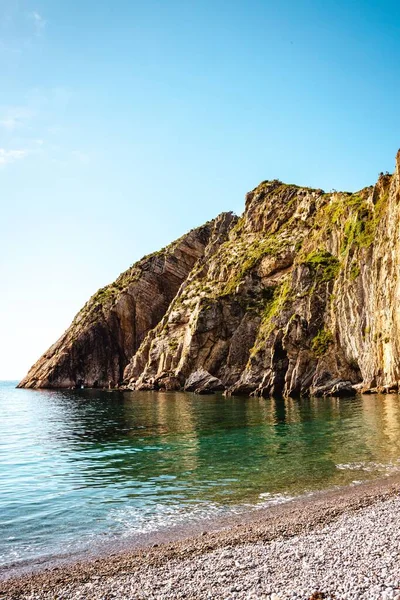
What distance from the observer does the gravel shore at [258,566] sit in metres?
10.0

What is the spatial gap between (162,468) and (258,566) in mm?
14759

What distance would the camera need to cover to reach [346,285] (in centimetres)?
8038

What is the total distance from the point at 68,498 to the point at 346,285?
6820 cm

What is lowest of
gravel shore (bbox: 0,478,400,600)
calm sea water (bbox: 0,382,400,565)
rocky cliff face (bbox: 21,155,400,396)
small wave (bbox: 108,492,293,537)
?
calm sea water (bbox: 0,382,400,565)

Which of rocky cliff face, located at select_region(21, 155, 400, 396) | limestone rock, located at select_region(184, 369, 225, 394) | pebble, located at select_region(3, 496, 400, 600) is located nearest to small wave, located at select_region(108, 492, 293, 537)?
pebble, located at select_region(3, 496, 400, 600)

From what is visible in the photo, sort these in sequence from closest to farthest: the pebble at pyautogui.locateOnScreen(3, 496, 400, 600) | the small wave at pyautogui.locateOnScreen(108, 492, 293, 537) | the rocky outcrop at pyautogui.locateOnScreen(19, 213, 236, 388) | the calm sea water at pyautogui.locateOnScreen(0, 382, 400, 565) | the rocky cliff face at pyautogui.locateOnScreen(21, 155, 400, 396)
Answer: the pebble at pyautogui.locateOnScreen(3, 496, 400, 600), the small wave at pyautogui.locateOnScreen(108, 492, 293, 537), the calm sea water at pyautogui.locateOnScreen(0, 382, 400, 565), the rocky cliff face at pyautogui.locateOnScreen(21, 155, 400, 396), the rocky outcrop at pyautogui.locateOnScreen(19, 213, 236, 388)

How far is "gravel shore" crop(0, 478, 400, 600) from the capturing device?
32.8ft

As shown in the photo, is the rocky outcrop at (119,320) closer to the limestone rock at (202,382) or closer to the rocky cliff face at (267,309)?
the rocky cliff face at (267,309)

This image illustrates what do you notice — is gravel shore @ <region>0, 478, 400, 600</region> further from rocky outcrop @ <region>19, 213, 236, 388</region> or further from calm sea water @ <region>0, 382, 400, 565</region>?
rocky outcrop @ <region>19, 213, 236, 388</region>

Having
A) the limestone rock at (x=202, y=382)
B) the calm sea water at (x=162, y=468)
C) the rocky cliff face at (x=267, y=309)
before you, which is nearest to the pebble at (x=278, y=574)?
the calm sea water at (x=162, y=468)

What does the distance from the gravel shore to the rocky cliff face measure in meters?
53.2

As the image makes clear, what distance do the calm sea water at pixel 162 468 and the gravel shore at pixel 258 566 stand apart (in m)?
2.40

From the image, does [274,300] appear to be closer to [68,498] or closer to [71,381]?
[71,381]

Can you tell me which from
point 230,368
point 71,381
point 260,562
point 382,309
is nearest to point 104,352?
point 71,381
